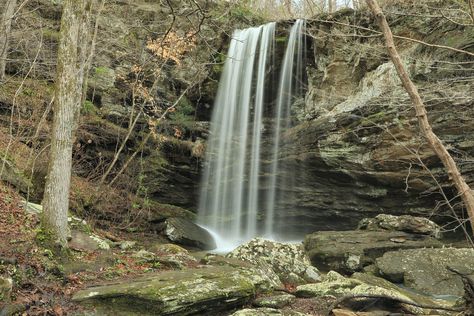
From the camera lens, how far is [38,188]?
32.0ft

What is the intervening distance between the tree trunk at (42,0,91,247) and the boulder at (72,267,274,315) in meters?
1.50

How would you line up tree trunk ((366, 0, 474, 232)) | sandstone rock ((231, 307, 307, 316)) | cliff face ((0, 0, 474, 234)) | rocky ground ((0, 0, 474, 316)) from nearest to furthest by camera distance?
tree trunk ((366, 0, 474, 232)) < sandstone rock ((231, 307, 307, 316)) < rocky ground ((0, 0, 474, 316)) < cliff face ((0, 0, 474, 234))

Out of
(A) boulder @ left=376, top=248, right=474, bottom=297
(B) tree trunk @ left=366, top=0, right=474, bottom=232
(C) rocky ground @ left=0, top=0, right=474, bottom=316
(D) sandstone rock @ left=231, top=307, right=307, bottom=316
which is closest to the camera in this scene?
(B) tree trunk @ left=366, top=0, right=474, bottom=232

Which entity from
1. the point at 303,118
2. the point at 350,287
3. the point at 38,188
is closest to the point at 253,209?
the point at 303,118

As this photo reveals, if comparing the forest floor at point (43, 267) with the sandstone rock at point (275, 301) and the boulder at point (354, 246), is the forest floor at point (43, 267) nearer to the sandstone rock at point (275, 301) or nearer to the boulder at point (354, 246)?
the sandstone rock at point (275, 301)

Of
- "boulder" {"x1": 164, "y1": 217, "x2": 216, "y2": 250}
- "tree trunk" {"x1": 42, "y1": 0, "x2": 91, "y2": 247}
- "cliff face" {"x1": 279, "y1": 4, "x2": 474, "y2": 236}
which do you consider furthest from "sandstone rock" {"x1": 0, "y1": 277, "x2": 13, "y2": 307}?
"cliff face" {"x1": 279, "y1": 4, "x2": 474, "y2": 236}

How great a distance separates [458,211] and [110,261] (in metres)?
10.8

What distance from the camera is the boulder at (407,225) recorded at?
11.3 metres

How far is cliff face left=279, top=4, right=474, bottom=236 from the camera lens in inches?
445

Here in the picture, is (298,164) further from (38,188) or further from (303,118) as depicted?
(38,188)

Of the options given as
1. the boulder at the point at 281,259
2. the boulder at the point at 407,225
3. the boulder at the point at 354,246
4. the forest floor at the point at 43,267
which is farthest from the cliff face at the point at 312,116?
the boulder at the point at 281,259

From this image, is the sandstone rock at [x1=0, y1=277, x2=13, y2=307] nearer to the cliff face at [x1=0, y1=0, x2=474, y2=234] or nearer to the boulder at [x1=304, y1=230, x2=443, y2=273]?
the cliff face at [x1=0, y1=0, x2=474, y2=234]

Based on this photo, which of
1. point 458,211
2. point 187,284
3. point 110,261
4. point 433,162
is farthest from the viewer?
point 458,211

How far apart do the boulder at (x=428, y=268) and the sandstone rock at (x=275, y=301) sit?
154 inches
